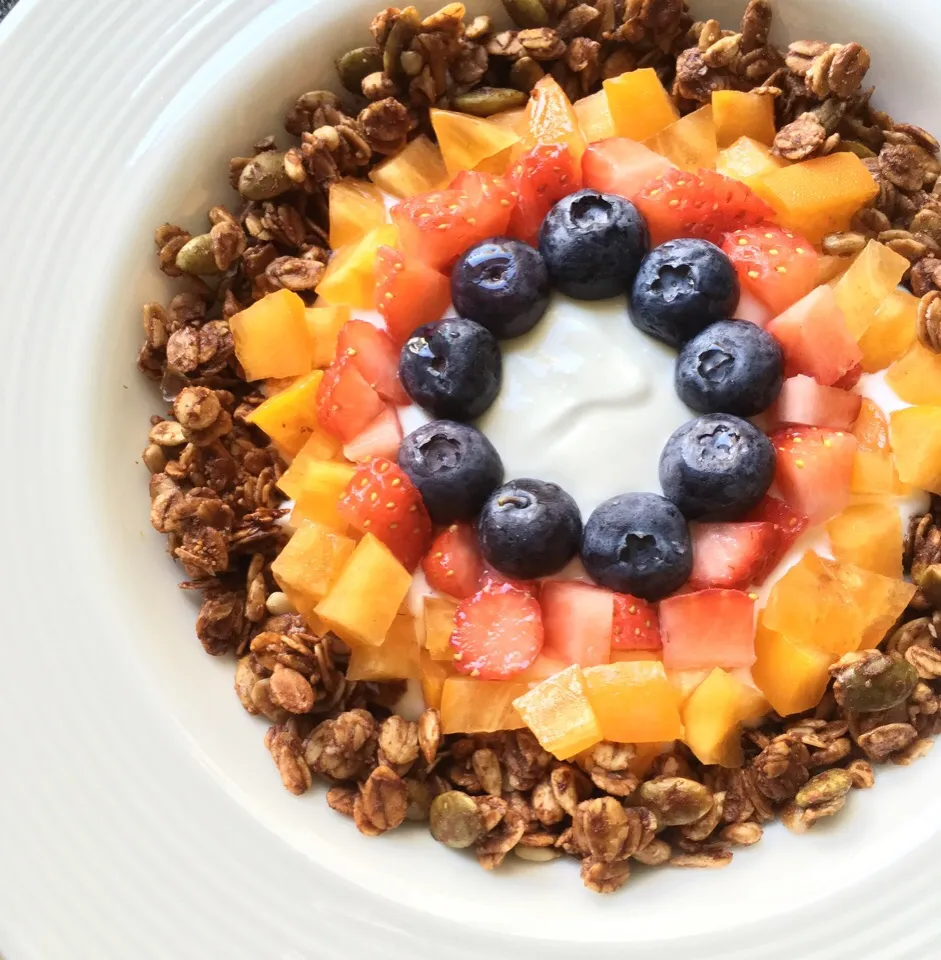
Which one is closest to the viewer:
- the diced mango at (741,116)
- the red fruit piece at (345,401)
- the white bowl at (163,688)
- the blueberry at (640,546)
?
the white bowl at (163,688)

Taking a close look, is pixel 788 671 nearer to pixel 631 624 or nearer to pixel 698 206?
pixel 631 624

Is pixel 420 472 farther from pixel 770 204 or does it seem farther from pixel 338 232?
pixel 770 204

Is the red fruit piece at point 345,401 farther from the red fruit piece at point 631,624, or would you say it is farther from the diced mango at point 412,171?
the red fruit piece at point 631,624

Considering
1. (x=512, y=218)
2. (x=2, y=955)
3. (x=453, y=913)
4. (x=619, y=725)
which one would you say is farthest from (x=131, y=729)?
(x=512, y=218)

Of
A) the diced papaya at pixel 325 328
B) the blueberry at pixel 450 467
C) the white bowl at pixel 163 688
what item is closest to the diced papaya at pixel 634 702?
the white bowl at pixel 163 688

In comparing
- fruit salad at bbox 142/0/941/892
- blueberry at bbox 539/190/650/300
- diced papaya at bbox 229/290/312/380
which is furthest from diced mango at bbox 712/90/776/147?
diced papaya at bbox 229/290/312/380

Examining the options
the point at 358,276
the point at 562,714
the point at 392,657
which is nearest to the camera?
the point at 562,714

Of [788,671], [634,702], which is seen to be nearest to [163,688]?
[634,702]
